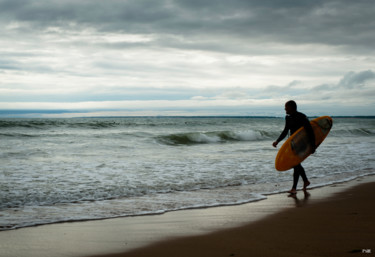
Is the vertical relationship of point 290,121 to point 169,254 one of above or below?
above

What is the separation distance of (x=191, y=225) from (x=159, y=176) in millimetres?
4164

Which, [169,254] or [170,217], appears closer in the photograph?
[169,254]

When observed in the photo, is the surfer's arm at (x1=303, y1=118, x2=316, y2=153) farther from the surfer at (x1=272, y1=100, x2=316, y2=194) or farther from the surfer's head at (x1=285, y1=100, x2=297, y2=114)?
the surfer's head at (x1=285, y1=100, x2=297, y2=114)

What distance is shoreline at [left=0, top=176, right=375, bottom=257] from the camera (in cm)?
341

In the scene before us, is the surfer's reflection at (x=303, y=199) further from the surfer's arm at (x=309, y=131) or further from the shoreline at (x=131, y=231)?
the surfer's arm at (x=309, y=131)

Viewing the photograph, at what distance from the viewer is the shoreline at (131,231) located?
3411 mm

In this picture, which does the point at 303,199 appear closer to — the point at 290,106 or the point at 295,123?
the point at 295,123

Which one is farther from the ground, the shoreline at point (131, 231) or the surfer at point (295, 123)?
the surfer at point (295, 123)

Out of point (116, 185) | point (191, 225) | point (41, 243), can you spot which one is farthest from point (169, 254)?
point (116, 185)

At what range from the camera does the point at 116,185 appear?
7238mm

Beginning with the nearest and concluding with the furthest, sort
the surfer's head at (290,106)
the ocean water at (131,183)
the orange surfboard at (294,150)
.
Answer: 1. the ocean water at (131,183)
2. the surfer's head at (290,106)
3. the orange surfboard at (294,150)

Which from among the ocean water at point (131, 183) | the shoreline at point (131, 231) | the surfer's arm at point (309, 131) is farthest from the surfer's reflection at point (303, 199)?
the surfer's arm at point (309, 131)

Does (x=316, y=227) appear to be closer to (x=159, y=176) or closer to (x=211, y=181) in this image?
(x=211, y=181)

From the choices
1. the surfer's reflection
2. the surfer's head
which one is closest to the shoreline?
the surfer's reflection
